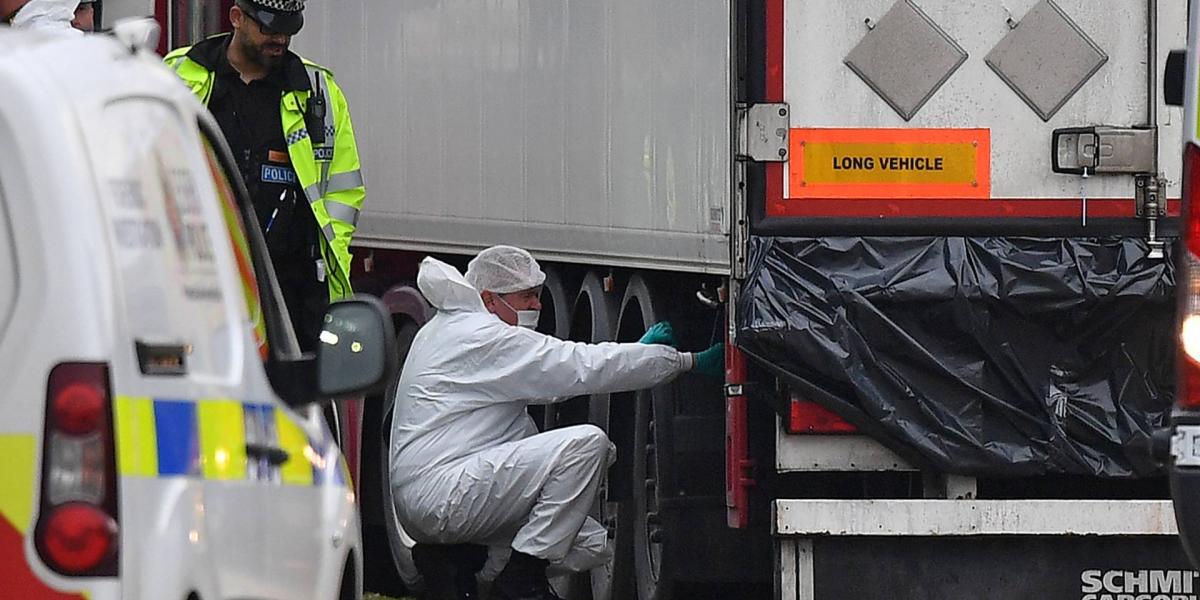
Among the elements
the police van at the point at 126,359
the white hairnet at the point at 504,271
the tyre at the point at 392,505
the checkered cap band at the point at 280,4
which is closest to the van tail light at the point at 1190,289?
the police van at the point at 126,359

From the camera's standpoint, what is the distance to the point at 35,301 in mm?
3191

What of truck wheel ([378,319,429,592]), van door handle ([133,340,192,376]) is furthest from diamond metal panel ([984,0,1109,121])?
van door handle ([133,340,192,376])

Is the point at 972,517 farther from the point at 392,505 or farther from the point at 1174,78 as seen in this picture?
the point at 392,505

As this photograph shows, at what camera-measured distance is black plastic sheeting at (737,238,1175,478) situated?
23.6 feet

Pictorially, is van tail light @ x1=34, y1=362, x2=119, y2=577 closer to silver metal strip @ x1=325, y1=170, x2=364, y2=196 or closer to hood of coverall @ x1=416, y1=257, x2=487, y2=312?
silver metal strip @ x1=325, y1=170, x2=364, y2=196

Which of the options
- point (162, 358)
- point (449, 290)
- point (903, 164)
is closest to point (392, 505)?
point (449, 290)

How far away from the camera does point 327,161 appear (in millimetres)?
7820

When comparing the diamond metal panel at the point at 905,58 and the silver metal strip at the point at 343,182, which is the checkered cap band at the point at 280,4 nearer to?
the silver metal strip at the point at 343,182

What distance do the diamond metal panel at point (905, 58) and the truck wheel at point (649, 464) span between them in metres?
1.46

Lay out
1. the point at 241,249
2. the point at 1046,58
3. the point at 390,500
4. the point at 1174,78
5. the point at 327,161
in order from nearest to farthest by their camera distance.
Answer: the point at 241,249
the point at 1174,78
the point at 1046,58
the point at 327,161
the point at 390,500

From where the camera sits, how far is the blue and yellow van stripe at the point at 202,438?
324cm

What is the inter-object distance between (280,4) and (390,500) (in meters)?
3.72

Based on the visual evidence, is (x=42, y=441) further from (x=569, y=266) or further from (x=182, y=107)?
(x=569, y=266)

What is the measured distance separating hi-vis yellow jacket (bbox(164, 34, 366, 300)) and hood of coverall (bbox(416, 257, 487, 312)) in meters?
0.69
